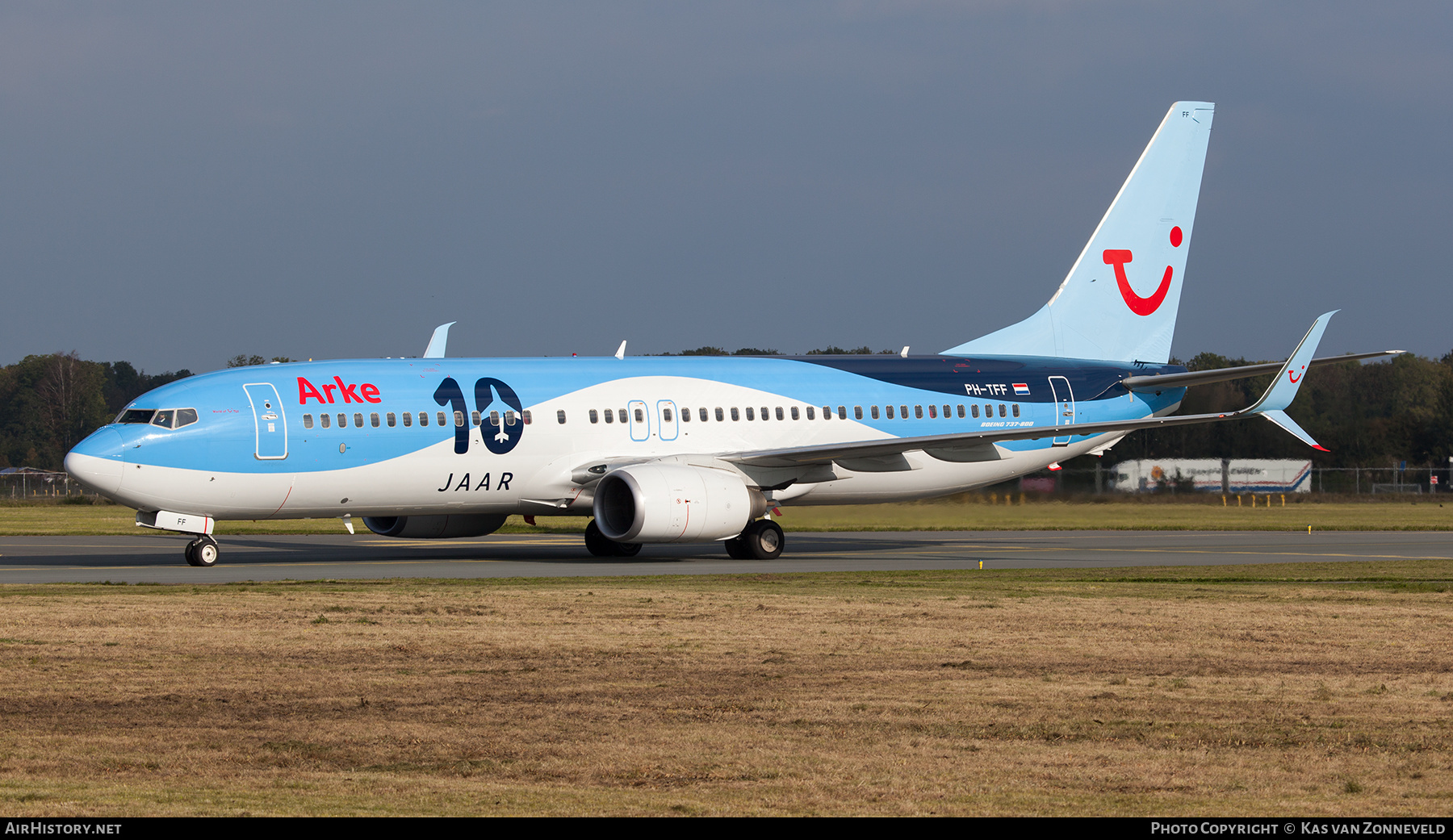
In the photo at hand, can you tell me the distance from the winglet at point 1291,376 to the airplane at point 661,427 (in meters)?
0.05

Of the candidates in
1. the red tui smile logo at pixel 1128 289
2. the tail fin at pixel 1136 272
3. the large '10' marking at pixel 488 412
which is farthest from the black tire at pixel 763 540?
the red tui smile logo at pixel 1128 289

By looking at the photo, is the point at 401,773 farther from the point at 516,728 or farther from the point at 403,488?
the point at 403,488

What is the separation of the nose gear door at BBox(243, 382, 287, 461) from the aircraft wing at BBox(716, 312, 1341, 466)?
7958 mm

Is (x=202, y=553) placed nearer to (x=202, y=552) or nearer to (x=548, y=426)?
(x=202, y=552)

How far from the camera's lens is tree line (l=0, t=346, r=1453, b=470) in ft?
174

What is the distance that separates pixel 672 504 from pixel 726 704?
49.4 ft

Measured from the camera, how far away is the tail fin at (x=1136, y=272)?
1346 inches

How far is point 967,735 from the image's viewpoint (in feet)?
31.6

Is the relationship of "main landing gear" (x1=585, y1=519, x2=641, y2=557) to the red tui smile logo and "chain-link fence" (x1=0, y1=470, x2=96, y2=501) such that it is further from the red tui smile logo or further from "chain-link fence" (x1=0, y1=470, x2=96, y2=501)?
"chain-link fence" (x1=0, y1=470, x2=96, y2=501)

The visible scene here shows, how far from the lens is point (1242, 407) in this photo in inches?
1890

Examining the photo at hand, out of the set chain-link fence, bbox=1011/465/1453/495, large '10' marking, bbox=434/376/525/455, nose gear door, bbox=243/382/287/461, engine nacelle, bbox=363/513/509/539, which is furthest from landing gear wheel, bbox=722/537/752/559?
chain-link fence, bbox=1011/465/1453/495

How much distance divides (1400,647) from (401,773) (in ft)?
31.6

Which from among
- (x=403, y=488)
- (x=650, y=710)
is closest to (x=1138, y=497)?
(x=403, y=488)

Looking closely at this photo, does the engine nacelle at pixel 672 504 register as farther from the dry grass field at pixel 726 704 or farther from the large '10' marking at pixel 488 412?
the dry grass field at pixel 726 704
